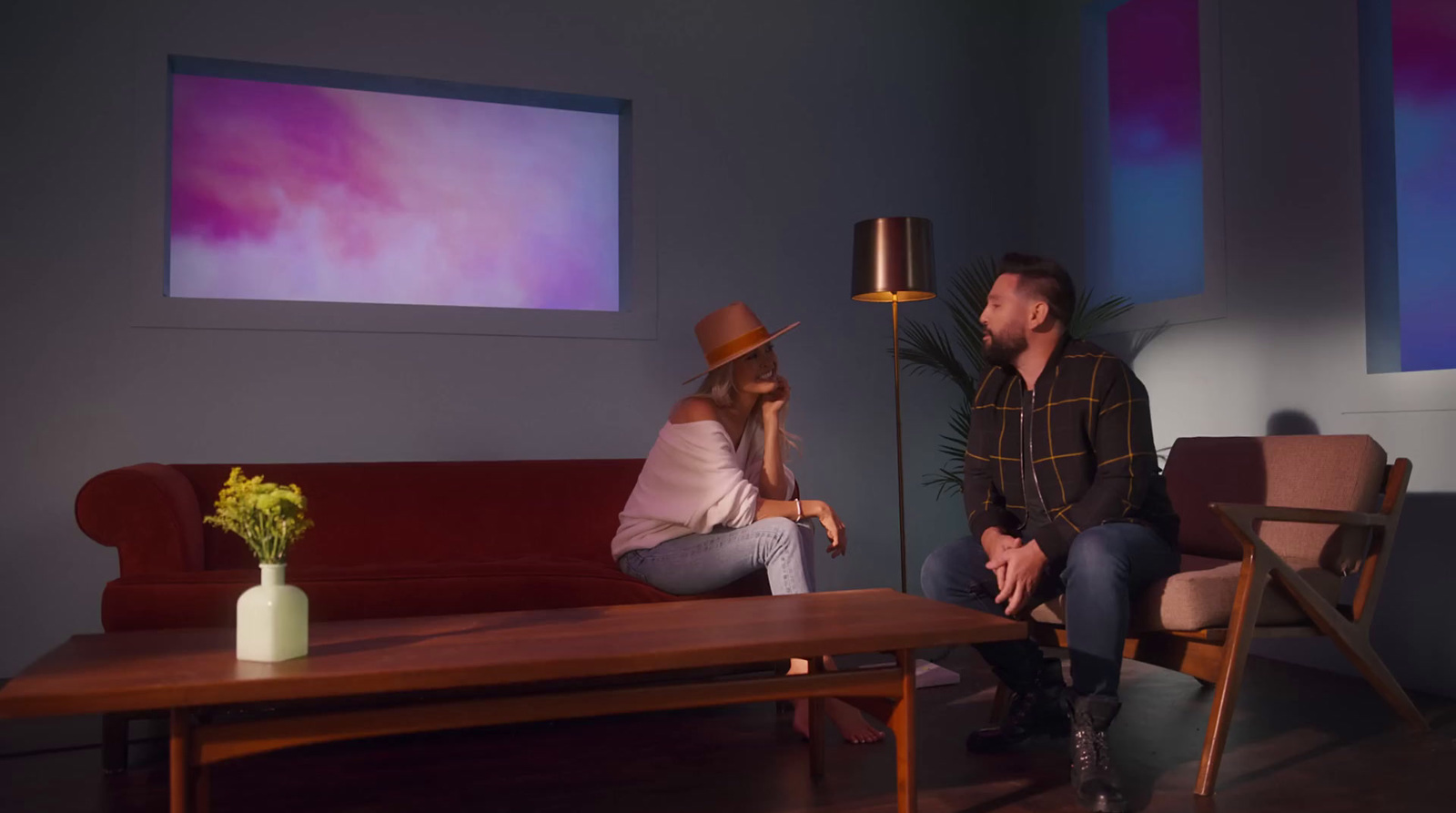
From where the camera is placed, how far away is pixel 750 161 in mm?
4848

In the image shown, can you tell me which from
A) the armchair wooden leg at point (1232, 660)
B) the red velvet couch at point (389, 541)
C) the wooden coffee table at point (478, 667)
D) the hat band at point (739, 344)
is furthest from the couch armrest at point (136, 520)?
the armchair wooden leg at point (1232, 660)

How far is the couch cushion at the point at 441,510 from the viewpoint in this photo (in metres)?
3.37

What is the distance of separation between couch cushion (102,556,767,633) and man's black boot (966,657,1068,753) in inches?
36.0

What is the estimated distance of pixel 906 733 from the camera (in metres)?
2.04

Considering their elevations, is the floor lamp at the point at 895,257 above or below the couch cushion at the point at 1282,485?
above

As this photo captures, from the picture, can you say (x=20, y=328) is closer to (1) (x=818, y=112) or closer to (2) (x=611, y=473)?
(2) (x=611, y=473)

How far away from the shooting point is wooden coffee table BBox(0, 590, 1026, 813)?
1.59 metres

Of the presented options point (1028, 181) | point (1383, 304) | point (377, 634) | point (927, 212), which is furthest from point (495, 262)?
point (1383, 304)

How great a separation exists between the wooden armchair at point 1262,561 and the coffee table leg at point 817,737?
61 cm

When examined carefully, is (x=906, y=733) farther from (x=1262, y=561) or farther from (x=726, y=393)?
(x=726, y=393)

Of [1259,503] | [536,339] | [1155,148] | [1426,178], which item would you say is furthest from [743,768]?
[1155,148]

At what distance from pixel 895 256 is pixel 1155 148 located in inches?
60.8

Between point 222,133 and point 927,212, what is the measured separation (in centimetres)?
312

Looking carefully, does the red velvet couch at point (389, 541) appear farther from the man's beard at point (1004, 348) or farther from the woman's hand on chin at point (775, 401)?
the man's beard at point (1004, 348)
